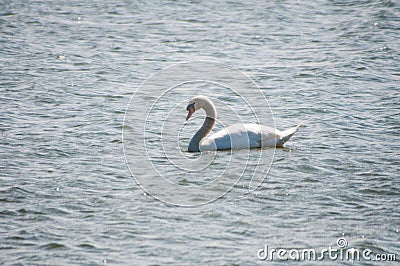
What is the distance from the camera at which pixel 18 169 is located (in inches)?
362

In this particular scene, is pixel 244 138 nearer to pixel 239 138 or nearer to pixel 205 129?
pixel 239 138

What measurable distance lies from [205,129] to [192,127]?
37.0 inches

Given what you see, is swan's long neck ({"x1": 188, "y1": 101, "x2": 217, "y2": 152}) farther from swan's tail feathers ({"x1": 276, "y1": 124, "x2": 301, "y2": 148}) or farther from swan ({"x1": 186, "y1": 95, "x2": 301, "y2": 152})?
swan's tail feathers ({"x1": 276, "y1": 124, "x2": 301, "y2": 148})

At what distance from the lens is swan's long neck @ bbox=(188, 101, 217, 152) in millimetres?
10133

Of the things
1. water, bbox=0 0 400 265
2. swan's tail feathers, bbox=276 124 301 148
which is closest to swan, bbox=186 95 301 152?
swan's tail feathers, bbox=276 124 301 148

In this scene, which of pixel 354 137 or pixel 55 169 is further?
pixel 354 137

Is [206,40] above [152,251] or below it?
below

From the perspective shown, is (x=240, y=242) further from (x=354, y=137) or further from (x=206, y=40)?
(x=206, y=40)

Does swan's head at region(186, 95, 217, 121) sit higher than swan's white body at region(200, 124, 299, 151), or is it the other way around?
swan's head at region(186, 95, 217, 121)

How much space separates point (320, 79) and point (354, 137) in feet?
11.1

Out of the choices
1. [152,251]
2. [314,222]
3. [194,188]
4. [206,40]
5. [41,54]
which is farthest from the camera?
[206,40]

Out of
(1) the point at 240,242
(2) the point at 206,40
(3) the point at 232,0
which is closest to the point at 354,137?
(1) the point at 240,242

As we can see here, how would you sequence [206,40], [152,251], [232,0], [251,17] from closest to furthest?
[152,251] → [206,40] → [251,17] → [232,0]

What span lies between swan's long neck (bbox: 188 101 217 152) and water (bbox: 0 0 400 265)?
41 centimetres
